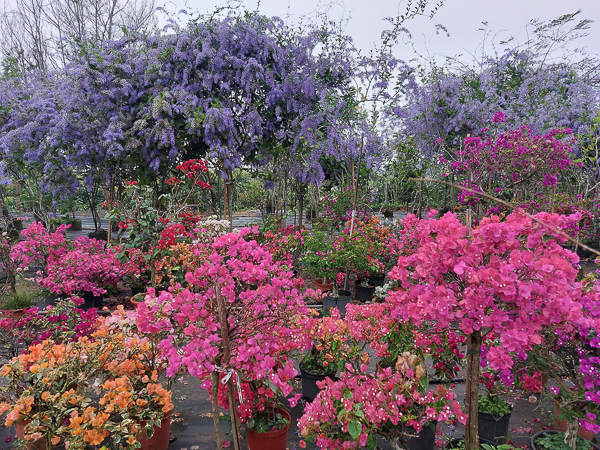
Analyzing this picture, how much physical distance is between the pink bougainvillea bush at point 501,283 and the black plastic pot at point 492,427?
0.81 m

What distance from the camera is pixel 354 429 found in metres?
1.28

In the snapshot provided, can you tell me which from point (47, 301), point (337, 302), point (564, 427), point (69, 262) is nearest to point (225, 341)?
point (564, 427)

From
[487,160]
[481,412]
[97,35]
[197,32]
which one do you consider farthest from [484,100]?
[97,35]

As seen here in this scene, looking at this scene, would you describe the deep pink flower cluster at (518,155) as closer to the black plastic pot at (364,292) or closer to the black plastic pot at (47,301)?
the black plastic pot at (364,292)

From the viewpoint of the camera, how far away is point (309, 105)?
5719 mm

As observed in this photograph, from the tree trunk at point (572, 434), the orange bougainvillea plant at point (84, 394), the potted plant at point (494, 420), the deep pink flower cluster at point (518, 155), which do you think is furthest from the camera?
the deep pink flower cluster at point (518, 155)

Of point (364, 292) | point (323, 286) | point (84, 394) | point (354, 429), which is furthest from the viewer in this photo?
point (323, 286)

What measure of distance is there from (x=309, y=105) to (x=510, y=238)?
16.2 ft

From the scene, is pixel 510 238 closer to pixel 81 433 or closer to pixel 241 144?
pixel 81 433

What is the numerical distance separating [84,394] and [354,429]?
1.40 meters

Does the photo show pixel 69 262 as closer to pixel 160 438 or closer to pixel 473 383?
pixel 160 438

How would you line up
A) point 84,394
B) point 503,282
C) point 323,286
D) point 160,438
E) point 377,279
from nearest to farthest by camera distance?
point 503,282 < point 84,394 < point 160,438 < point 323,286 < point 377,279

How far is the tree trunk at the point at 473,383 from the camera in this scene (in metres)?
1.40

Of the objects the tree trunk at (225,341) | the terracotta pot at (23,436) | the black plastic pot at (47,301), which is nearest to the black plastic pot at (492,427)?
the tree trunk at (225,341)
